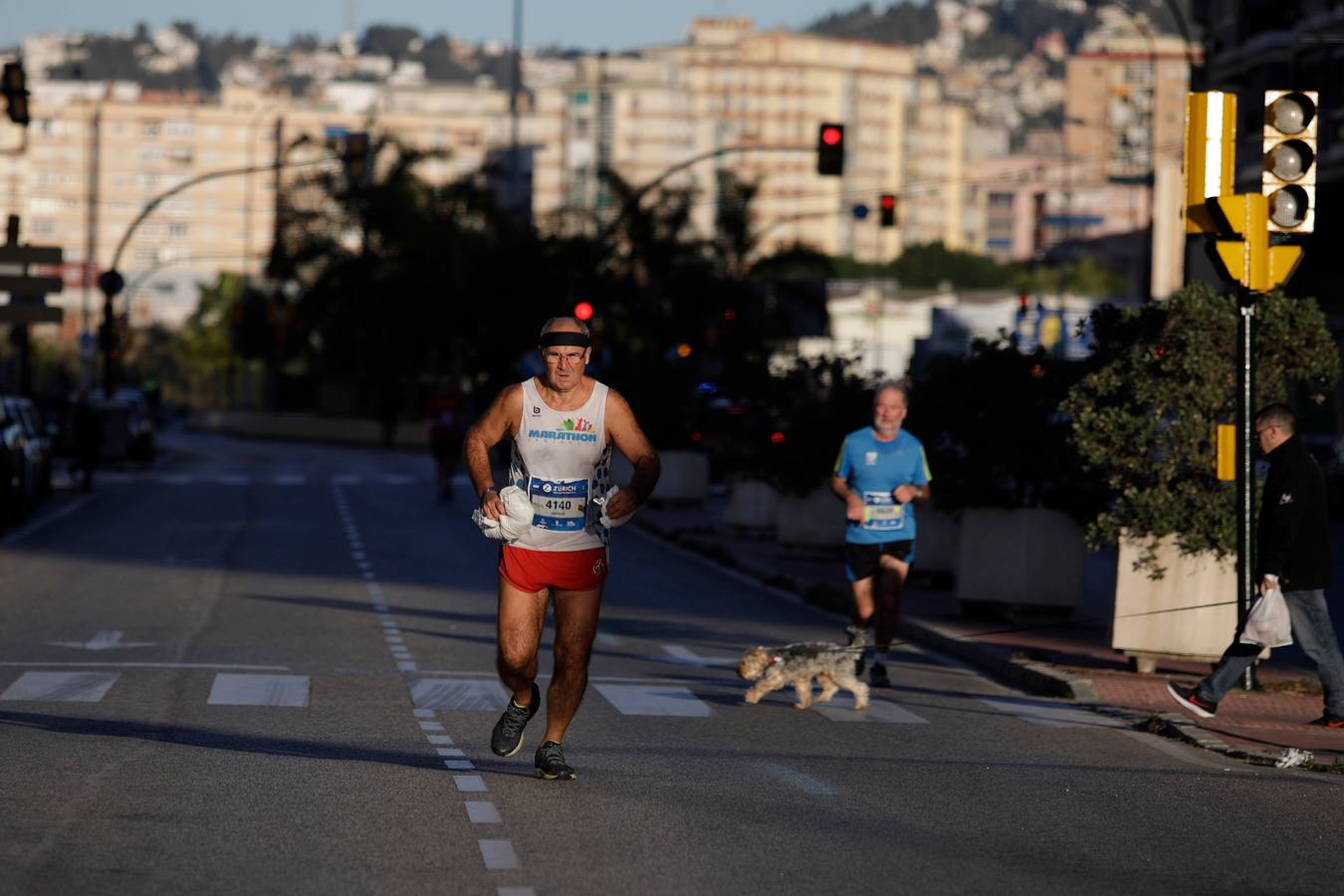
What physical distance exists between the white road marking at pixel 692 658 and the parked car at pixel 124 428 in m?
37.4

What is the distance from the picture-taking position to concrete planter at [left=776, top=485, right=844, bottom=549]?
Result: 27062 millimetres

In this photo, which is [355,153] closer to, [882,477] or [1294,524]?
[882,477]

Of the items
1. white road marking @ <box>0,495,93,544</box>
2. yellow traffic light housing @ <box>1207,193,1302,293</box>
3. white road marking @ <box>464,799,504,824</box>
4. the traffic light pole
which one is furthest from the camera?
white road marking @ <box>0,495,93,544</box>

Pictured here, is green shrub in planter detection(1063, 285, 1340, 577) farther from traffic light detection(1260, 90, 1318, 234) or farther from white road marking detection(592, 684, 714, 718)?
white road marking detection(592, 684, 714, 718)

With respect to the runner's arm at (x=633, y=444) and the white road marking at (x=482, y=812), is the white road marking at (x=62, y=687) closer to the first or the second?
the white road marking at (x=482, y=812)

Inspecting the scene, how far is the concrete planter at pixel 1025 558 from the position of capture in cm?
1873

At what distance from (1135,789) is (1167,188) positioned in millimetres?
170787

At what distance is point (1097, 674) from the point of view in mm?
15875

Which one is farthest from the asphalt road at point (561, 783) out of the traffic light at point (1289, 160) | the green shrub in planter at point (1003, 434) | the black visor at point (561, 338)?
the traffic light at point (1289, 160)

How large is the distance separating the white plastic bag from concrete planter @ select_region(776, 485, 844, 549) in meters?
14.2

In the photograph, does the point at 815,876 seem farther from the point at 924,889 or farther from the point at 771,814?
the point at 771,814

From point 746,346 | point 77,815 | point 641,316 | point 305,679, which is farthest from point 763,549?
point 641,316

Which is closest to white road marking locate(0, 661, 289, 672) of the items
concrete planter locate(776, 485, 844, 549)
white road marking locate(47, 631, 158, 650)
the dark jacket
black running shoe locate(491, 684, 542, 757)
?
white road marking locate(47, 631, 158, 650)

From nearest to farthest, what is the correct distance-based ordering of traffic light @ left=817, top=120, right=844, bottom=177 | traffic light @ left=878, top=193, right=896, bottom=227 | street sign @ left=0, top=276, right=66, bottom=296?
traffic light @ left=817, top=120, right=844, bottom=177, street sign @ left=0, top=276, right=66, bottom=296, traffic light @ left=878, top=193, right=896, bottom=227
